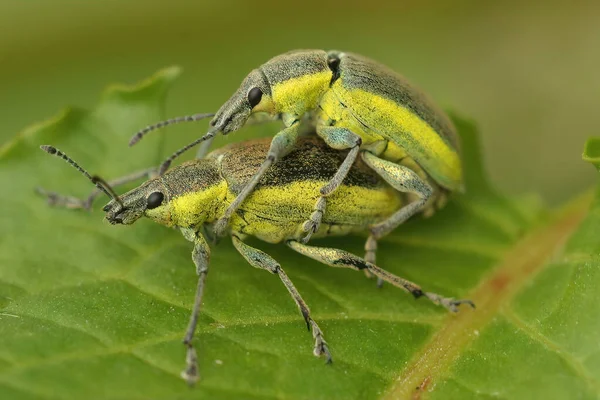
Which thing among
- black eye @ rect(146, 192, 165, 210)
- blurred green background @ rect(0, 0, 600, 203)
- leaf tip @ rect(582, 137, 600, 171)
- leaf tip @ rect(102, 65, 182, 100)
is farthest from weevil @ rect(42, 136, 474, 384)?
blurred green background @ rect(0, 0, 600, 203)

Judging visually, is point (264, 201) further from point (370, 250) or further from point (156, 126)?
point (156, 126)

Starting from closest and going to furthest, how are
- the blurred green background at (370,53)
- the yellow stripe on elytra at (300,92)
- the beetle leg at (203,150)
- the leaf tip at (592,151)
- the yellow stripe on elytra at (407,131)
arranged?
the leaf tip at (592,151), the yellow stripe on elytra at (300,92), the yellow stripe on elytra at (407,131), the beetle leg at (203,150), the blurred green background at (370,53)

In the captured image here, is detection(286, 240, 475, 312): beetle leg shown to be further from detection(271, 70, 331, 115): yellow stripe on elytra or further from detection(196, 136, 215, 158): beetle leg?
detection(196, 136, 215, 158): beetle leg

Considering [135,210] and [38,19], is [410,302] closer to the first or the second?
[135,210]

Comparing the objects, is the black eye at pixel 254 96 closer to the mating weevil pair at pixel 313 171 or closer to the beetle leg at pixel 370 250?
the mating weevil pair at pixel 313 171

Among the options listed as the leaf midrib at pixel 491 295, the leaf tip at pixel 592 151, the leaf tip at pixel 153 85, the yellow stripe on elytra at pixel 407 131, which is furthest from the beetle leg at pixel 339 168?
the leaf tip at pixel 592 151

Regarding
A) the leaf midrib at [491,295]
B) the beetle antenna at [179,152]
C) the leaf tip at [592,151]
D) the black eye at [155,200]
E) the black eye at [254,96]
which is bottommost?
the leaf midrib at [491,295]
